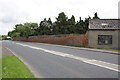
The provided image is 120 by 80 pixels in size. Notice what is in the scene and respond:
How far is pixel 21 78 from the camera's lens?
873 cm

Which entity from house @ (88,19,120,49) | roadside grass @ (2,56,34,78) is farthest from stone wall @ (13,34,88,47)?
roadside grass @ (2,56,34,78)

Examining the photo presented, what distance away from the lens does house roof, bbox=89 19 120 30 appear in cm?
3693

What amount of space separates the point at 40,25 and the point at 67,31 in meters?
22.8

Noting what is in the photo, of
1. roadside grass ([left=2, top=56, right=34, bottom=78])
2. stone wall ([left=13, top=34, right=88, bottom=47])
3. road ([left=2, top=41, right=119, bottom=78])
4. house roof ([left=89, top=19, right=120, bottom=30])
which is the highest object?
house roof ([left=89, top=19, right=120, bottom=30])

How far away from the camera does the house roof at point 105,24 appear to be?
121 feet

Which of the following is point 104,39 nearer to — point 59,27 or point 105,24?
point 105,24

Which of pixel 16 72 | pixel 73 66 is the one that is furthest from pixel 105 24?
pixel 16 72

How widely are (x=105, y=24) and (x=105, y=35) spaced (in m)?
3.35

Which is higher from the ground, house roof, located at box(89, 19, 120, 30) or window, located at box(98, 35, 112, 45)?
house roof, located at box(89, 19, 120, 30)

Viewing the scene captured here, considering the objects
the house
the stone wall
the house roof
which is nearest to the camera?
the house

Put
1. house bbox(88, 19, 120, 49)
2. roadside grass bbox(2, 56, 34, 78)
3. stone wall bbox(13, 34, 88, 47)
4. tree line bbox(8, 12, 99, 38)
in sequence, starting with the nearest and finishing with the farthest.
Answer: roadside grass bbox(2, 56, 34, 78), house bbox(88, 19, 120, 49), stone wall bbox(13, 34, 88, 47), tree line bbox(8, 12, 99, 38)

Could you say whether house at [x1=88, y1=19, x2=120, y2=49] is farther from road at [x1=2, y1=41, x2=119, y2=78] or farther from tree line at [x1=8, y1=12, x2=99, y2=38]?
tree line at [x1=8, y1=12, x2=99, y2=38]

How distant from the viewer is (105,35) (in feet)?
117

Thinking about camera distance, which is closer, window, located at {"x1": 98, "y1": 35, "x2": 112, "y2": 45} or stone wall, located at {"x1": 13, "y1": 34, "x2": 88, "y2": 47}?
window, located at {"x1": 98, "y1": 35, "x2": 112, "y2": 45}
